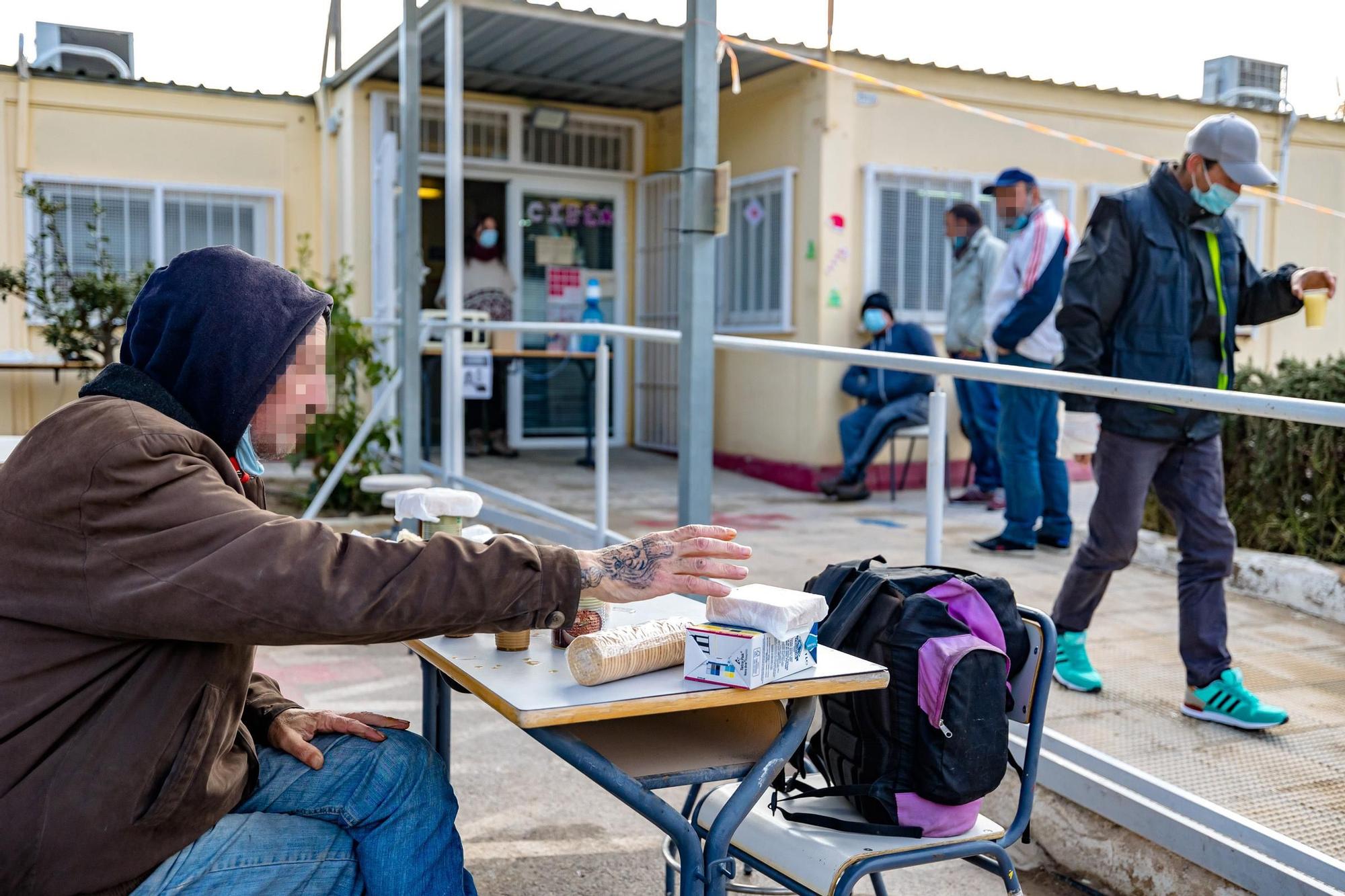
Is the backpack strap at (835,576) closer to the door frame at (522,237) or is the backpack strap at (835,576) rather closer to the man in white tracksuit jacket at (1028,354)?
the man in white tracksuit jacket at (1028,354)

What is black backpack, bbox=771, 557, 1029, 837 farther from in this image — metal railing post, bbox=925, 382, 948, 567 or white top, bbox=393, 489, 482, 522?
metal railing post, bbox=925, 382, 948, 567

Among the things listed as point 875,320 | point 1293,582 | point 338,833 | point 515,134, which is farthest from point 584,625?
point 515,134

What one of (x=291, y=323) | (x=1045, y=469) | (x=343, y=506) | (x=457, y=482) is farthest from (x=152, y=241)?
(x=291, y=323)

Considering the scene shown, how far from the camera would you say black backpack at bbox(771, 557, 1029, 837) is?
2.12m

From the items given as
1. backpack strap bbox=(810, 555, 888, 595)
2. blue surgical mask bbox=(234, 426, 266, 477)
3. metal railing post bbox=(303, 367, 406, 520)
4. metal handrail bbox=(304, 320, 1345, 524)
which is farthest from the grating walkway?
blue surgical mask bbox=(234, 426, 266, 477)

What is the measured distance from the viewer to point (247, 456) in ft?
6.07

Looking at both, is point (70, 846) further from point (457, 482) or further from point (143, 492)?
point (457, 482)

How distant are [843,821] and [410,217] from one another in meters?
5.23

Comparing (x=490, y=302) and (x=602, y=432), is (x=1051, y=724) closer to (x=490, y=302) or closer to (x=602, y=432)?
(x=602, y=432)

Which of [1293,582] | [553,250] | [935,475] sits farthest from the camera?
[553,250]

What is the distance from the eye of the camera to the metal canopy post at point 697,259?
369cm

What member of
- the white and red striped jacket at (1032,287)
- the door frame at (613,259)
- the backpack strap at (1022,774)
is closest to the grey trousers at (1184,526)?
the backpack strap at (1022,774)

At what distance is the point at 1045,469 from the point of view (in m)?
6.36

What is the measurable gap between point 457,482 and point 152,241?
4.25m
